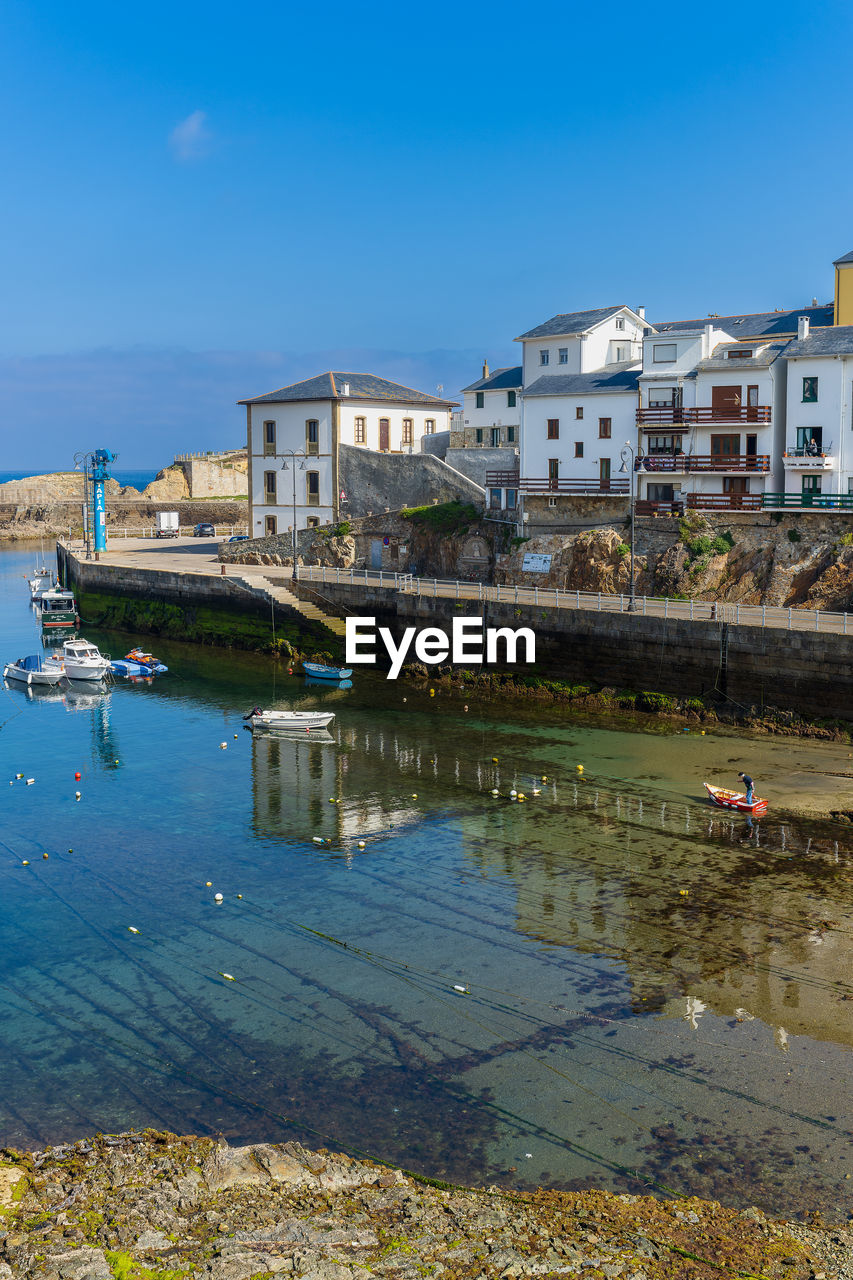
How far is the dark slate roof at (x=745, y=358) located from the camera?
49188 mm

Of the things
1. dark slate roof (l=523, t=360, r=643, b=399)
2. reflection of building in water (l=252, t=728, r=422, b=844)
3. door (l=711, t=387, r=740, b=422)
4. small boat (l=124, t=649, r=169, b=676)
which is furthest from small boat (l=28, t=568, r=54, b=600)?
door (l=711, t=387, r=740, b=422)

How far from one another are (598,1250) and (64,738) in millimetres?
32436

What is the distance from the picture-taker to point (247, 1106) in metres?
16.3

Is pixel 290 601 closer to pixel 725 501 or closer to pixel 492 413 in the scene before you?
pixel 492 413

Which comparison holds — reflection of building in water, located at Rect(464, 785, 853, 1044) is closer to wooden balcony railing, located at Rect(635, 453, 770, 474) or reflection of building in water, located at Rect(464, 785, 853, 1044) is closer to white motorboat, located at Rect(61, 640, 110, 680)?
wooden balcony railing, located at Rect(635, 453, 770, 474)

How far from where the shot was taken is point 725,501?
1948 inches

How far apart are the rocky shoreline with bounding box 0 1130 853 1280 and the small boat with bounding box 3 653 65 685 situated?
37951 mm

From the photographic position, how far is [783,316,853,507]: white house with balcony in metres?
46.7

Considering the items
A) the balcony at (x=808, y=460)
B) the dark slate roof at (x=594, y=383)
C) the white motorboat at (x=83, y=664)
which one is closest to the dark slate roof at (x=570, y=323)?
the dark slate roof at (x=594, y=383)

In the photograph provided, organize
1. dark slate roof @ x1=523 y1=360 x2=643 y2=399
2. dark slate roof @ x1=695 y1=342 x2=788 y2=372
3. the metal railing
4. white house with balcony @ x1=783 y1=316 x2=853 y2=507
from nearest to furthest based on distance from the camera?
the metal railing → white house with balcony @ x1=783 y1=316 x2=853 y2=507 → dark slate roof @ x1=695 y1=342 x2=788 y2=372 → dark slate roof @ x1=523 y1=360 x2=643 y2=399

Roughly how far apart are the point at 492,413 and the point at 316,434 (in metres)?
10.8

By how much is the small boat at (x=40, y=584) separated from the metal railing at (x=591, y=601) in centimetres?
2720

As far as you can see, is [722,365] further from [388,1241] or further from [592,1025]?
[388,1241]

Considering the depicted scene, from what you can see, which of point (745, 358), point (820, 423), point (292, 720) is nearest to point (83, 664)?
point (292, 720)
